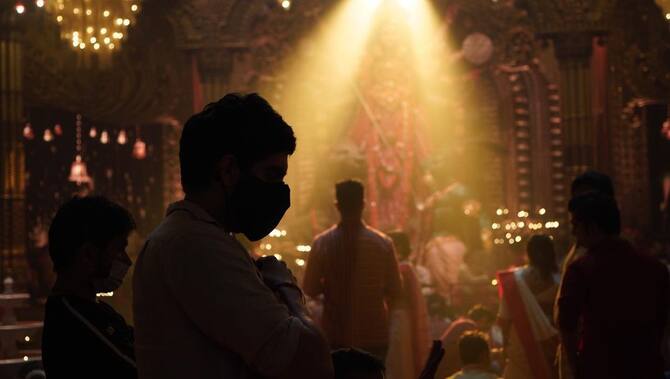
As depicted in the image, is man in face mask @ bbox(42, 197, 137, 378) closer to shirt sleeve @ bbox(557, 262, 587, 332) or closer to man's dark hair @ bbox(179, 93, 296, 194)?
man's dark hair @ bbox(179, 93, 296, 194)

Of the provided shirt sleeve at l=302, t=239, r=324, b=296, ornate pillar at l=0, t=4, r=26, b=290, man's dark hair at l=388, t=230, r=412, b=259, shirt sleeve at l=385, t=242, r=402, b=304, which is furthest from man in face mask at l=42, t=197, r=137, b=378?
ornate pillar at l=0, t=4, r=26, b=290

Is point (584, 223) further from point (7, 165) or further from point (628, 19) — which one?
point (628, 19)

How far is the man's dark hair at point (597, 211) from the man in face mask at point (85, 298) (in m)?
2.46

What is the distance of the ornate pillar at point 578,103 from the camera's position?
18.2m

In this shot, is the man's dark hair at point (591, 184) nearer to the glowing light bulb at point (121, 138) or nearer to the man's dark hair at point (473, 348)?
the man's dark hair at point (473, 348)

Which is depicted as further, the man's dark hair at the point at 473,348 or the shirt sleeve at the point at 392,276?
the shirt sleeve at the point at 392,276

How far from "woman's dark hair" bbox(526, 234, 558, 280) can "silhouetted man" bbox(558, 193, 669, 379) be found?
6.78 ft

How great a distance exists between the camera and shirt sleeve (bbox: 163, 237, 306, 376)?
2.47m

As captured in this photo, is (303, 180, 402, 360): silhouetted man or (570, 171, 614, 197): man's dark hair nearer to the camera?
(570, 171, 614, 197): man's dark hair

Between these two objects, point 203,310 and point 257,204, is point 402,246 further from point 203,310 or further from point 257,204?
point 203,310

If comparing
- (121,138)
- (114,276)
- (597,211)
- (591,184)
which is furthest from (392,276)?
(121,138)

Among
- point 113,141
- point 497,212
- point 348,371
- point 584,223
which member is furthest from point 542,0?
point 348,371

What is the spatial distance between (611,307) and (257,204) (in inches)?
120

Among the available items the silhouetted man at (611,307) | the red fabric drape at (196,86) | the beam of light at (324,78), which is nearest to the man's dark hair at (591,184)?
the silhouetted man at (611,307)
